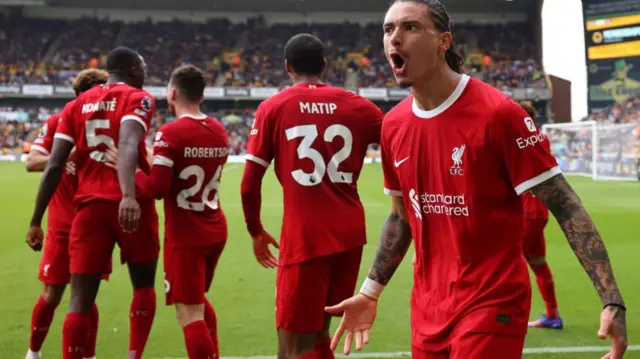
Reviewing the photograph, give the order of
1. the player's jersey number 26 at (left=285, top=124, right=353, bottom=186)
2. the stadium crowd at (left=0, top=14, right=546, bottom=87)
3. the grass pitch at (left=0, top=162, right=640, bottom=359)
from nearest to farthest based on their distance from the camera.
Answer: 1. the player's jersey number 26 at (left=285, top=124, right=353, bottom=186)
2. the grass pitch at (left=0, top=162, right=640, bottom=359)
3. the stadium crowd at (left=0, top=14, right=546, bottom=87)

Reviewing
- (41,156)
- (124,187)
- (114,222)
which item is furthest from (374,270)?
(41,156)

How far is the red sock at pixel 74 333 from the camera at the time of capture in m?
3.95

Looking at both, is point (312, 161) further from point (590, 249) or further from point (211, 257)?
point (590, 249)

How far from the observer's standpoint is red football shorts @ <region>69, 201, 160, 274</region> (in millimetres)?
4047

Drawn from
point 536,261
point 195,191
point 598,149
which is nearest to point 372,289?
point 195,191

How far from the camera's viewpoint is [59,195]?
15.4 feet

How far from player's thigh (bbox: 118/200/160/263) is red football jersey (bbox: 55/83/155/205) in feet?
0.75

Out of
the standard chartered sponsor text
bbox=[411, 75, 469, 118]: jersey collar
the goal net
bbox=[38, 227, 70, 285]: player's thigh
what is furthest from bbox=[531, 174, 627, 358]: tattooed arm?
the goal net

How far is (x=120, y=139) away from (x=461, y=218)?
90.4 inches

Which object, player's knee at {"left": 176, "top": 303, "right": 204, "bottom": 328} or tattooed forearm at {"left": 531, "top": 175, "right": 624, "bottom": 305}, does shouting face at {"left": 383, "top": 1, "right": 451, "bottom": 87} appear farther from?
player's knee at {"left": 176, "top": 303, "right": 204, "bottom": 328}

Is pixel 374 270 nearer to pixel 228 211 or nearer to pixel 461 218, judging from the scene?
pixel 461 218

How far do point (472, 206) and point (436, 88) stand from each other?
0.44 m

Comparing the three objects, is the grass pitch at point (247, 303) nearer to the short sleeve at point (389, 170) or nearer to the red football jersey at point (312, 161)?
the red football jersey at point (312, 161)

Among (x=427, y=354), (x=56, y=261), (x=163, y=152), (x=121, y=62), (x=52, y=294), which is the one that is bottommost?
(x=52, y=294)
